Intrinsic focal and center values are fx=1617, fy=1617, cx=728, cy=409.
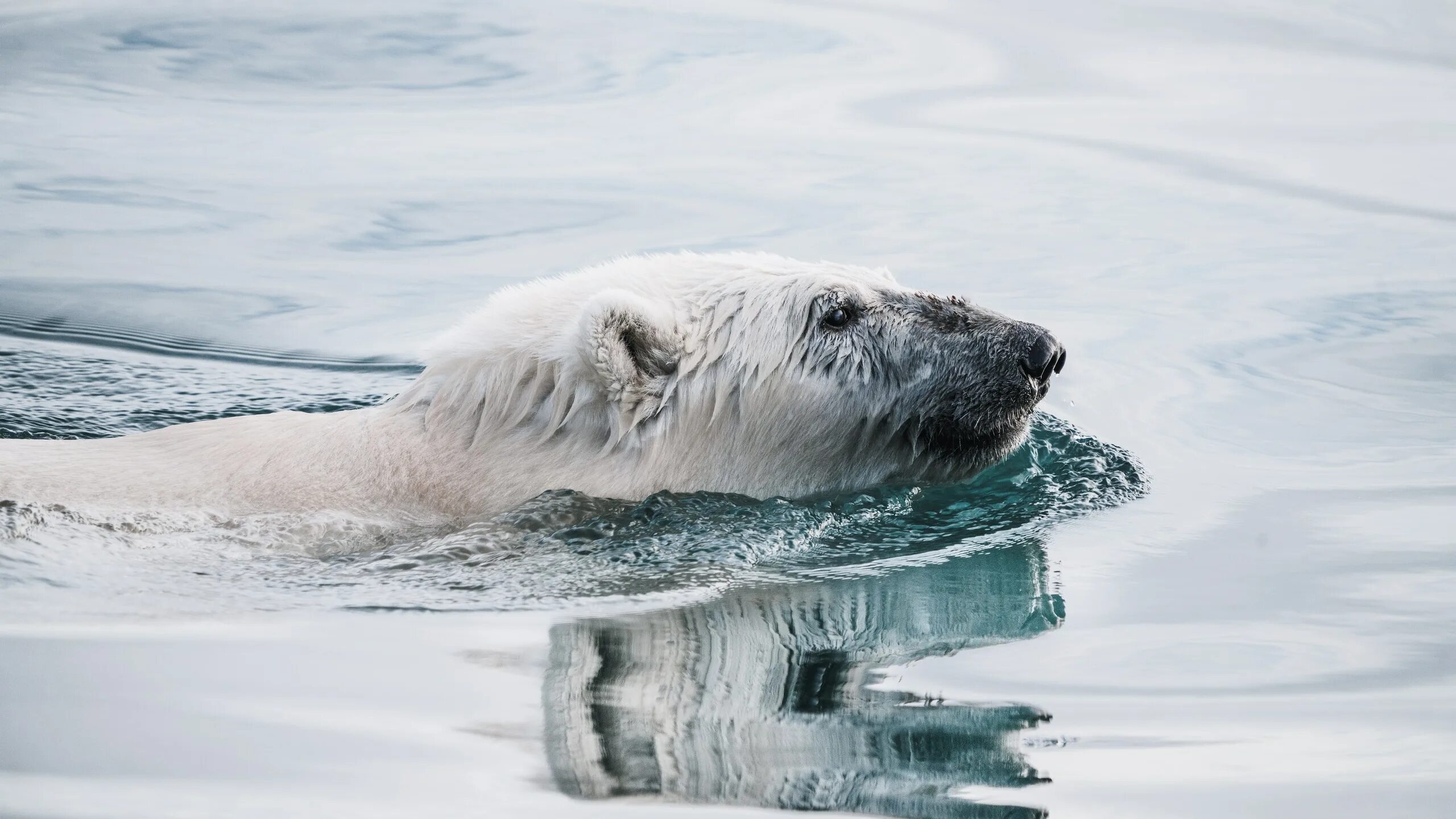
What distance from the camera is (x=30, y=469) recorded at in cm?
584

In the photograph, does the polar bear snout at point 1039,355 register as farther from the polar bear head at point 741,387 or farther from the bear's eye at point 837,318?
the bear's eye at point 837,318

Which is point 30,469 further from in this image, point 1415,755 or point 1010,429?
point 1415,755

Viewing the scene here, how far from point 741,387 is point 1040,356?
1.13 metres

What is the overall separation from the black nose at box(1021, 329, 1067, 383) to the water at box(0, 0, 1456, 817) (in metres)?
0.68

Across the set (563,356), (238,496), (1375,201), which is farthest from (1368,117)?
(238,496)

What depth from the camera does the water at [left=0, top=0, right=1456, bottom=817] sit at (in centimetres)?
422

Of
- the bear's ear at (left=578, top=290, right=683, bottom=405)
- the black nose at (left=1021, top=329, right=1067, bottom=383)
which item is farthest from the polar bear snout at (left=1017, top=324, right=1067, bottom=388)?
the bear's ear at (left=578, top=290, right=683, bottom=405)

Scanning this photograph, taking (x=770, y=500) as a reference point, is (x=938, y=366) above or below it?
above

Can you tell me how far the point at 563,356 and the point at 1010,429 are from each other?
1731mm

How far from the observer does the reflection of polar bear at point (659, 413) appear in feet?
19.5

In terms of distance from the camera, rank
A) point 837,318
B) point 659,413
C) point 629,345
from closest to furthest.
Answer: point 629,345, point 659,413, point 837,318

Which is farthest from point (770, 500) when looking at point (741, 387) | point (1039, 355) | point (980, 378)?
point (1039, 355)

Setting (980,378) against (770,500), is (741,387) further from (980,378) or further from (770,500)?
(980,378)

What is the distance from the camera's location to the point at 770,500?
618cm
